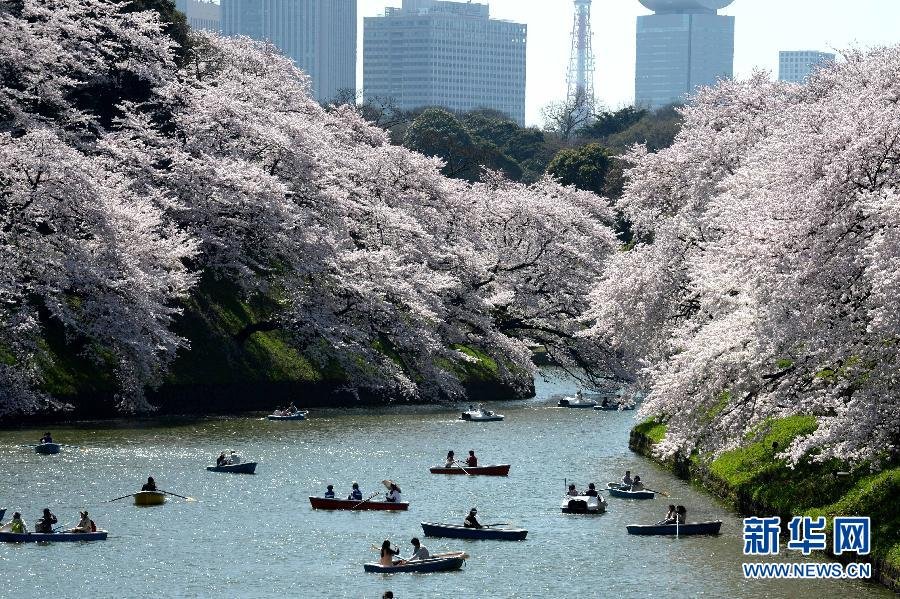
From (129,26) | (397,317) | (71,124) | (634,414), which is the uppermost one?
(129,26)

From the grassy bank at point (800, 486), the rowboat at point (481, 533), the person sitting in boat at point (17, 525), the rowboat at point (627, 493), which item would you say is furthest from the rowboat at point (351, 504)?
the grassy bank at point (800, 486)

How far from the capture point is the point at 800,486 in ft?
130

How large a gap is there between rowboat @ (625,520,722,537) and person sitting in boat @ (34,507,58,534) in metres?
15.8

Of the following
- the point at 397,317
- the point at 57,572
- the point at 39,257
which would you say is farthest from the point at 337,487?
the point at 397,317

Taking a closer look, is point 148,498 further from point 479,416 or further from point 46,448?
point 479,416

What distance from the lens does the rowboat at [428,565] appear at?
118ft

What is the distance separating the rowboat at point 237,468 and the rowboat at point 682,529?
14618 millimetres

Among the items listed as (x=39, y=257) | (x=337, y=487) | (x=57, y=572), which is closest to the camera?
(x=57, y=572)

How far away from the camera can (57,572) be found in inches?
1407

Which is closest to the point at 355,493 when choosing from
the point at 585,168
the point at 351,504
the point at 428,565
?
the point at 351,504

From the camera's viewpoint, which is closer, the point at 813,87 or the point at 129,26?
the point at 813,87

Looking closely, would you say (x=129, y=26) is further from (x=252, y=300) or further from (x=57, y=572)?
(x=57, y=572)

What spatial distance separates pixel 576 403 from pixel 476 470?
25.7 metres

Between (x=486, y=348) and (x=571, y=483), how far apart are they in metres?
31.5
